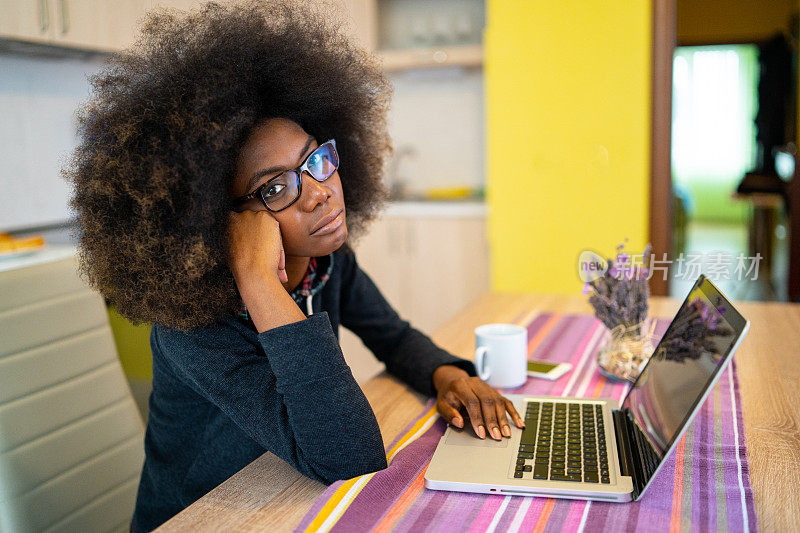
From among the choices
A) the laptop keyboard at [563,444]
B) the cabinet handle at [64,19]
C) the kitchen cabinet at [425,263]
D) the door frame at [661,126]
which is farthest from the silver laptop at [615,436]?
the kitchen cabinet at [425,263]

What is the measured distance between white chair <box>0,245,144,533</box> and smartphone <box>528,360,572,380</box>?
785mm

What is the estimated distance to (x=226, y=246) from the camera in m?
1.08

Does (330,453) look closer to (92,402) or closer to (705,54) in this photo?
(92,402)

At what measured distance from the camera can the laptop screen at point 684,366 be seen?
0.78 metres

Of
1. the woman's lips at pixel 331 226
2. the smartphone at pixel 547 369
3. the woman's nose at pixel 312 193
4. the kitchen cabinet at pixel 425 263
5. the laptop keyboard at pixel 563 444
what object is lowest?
the kitchen cabinet at pixel 425 263

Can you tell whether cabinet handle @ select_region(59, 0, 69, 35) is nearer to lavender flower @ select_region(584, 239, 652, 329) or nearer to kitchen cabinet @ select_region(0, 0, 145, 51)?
kitchen cabinet @ select_region(0, 0, 145, 51)

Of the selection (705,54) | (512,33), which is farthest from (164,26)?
(705,54)

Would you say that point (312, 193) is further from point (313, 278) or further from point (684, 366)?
point (684, 366)

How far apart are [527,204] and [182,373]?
102 inches

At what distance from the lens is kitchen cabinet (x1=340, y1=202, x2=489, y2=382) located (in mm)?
3623

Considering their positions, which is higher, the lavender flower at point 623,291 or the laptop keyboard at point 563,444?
the lavender flower at point 623,291

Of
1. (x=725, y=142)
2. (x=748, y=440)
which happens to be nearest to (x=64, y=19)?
(x=748, y=440)

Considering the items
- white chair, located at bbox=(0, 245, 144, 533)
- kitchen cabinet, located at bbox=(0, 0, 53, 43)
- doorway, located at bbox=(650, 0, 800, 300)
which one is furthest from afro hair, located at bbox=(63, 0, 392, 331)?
kitchen cabinet, located at bbox=(0, 0, 53, 43)

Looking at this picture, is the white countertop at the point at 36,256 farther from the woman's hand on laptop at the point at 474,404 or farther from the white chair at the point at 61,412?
the woman's hand on laptop at the point at 474,404
